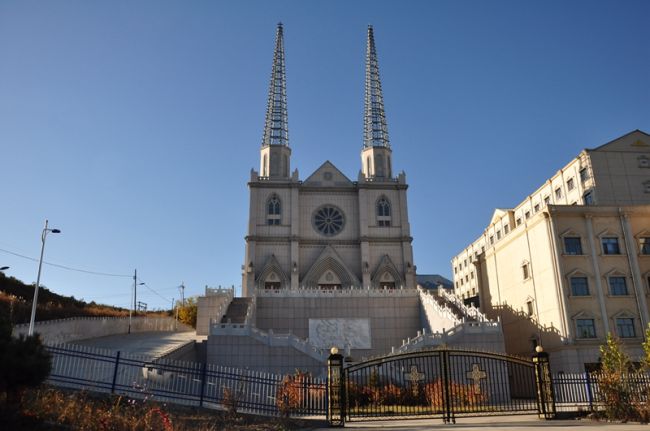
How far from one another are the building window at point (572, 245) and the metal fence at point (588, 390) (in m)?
15.5

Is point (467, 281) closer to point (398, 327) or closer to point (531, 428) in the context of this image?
point (398, 327)

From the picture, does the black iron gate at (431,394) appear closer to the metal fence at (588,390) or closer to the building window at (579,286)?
the metal fence at (588,390)

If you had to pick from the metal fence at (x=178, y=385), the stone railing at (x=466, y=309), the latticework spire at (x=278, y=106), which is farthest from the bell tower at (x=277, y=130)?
the metal fence at (x=178, y=385)

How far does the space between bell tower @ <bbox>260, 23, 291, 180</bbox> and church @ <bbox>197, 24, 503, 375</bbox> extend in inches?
5.1

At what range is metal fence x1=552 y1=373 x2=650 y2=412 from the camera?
17.5 m

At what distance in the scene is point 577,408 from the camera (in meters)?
18.2

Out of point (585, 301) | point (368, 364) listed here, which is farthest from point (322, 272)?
point (368, 364)

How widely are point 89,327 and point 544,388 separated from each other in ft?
93.1

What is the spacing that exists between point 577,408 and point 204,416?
1264 cm

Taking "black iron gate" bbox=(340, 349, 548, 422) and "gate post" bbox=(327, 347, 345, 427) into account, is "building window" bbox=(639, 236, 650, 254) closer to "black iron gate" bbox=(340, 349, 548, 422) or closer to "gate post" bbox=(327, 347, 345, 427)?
"black iron gate" bbox=(340, 349, 548, 422)

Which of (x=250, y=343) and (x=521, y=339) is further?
(x=521, y=339)

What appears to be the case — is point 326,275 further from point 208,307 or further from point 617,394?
point 617,394

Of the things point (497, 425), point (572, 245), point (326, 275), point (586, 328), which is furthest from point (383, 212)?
point (497, 425)

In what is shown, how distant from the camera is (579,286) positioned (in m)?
34.7
